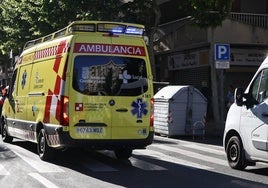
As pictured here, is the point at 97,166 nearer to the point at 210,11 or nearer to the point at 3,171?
the point at 3,171

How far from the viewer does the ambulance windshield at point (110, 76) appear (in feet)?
34.9

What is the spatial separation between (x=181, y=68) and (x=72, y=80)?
19.3 m

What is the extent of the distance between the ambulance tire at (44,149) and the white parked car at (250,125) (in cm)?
361

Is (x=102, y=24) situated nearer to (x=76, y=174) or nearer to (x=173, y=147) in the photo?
(x=76, y=174)

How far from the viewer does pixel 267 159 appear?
32.5 feet

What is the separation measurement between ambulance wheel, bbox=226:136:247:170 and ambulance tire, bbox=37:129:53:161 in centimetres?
362

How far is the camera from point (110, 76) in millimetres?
10891

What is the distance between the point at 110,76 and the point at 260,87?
2.86 m

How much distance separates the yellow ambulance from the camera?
1055cm

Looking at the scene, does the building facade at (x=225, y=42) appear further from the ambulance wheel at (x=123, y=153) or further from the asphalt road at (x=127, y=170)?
the ambulance wheel at (x=123, y=153)

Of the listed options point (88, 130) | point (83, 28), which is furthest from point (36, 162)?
point (83, 28)

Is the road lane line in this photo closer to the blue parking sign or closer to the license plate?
the license plate

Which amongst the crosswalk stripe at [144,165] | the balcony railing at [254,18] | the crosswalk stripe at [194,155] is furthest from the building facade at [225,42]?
the crosswalk stripe at [144,165]

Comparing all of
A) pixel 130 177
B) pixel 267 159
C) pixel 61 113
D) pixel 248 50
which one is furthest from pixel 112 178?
pixel 248 50
